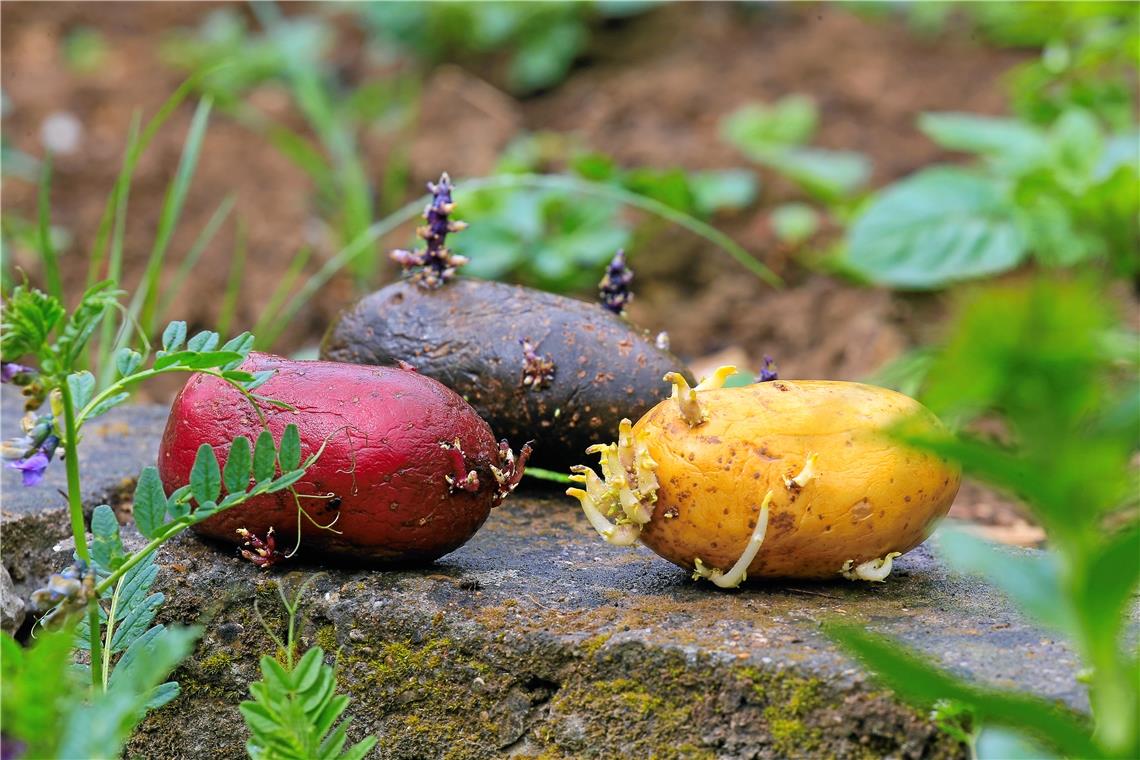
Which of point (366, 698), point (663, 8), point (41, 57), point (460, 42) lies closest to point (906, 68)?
point (663, 8)

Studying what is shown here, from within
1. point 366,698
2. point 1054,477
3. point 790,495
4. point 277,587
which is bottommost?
point 366,698

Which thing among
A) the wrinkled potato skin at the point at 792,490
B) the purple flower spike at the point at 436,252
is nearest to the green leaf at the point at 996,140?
the purple flower spike at the point at 436,252

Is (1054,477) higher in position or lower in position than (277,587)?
higher

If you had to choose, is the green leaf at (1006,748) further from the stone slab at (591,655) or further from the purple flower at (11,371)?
the purple flower at (11,371)

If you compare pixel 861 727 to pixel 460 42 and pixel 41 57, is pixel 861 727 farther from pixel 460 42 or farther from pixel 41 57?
pixel 41 57

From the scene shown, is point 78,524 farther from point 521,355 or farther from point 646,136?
point 646,136
